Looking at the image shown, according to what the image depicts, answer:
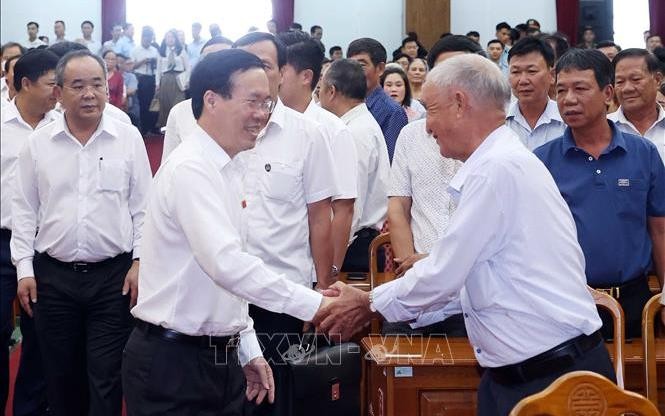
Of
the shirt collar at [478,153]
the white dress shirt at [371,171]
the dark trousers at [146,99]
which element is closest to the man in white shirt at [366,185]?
the white dress shirt at [371,171]

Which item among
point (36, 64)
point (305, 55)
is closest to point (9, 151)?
point (36, 64)

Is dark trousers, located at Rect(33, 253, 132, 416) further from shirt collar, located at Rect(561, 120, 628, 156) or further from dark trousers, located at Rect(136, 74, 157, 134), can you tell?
dark trousers, located at Rect(136, 74, 157, 134)

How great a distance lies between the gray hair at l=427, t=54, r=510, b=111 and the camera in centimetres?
235

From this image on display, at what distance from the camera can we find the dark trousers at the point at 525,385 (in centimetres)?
224

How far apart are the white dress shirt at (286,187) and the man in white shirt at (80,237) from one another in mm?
605

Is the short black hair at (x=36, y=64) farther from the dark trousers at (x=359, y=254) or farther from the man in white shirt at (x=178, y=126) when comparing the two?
the dark trousers at (x=359, y=254)

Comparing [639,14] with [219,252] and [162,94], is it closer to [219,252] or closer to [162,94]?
[162,94]

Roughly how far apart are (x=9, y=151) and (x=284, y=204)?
150 centimetres

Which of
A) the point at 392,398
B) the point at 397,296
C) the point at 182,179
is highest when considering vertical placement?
the point at 182,179

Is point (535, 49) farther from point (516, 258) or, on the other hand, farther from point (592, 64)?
point (516, 258)

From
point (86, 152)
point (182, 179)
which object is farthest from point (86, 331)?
point (182, 179)

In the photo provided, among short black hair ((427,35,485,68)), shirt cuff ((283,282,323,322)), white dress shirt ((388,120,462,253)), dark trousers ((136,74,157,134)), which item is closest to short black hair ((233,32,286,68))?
white dress shirt ((388,120,462,253))

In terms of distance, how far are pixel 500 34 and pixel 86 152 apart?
1039cm

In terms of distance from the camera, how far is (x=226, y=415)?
242 centimetres
